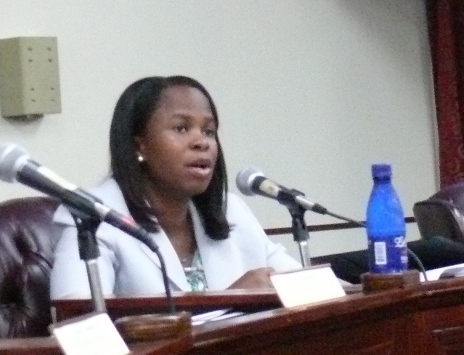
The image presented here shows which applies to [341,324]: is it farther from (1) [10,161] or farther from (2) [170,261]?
(2) [170,261]

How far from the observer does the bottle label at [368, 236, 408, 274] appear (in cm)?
168

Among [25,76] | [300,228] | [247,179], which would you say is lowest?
[300,228]

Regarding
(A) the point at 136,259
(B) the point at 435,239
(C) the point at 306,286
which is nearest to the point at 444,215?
(B) the point at 435,239

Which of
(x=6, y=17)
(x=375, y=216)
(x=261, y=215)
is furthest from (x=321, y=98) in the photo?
(x=375, y=216)

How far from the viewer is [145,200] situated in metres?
2.22

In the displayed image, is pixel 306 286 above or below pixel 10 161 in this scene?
below

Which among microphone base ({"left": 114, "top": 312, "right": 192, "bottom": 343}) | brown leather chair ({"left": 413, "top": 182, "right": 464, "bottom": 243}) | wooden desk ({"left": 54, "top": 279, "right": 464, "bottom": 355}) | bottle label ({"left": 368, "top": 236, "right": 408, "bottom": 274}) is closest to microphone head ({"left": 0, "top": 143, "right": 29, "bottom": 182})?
wooden desk ({"left": 54, "top": 279, "right": 464, "bottom": 355})

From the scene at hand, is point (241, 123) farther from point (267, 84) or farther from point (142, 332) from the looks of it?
point (142, 332)

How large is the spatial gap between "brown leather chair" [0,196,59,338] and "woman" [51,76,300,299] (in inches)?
4.3

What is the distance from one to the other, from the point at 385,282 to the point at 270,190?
0.43 m

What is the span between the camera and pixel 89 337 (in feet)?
3.65

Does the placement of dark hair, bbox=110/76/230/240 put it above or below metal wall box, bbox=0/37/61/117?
below

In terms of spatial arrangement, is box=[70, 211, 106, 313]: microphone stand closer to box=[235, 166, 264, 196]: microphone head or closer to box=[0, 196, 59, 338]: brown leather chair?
box=[235, 166, 264, 196]: microphone head

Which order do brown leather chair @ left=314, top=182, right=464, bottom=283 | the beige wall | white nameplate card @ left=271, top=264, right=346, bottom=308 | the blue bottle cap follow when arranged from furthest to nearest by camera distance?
the beige wall → brown leather chair @ left=314, top=182, right=464, bottom=283 → the blue bottle cap → white nameplate card @ left=271, top=264, right=346, bottom=308
